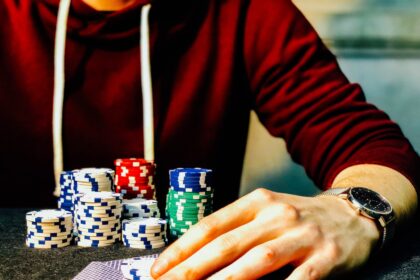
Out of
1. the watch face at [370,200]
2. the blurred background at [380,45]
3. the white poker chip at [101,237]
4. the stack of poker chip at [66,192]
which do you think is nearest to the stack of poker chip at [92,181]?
the stack of poker chip at [66,192]

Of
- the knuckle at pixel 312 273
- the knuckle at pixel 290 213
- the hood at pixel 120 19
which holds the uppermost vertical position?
the hood at pixel 120 19

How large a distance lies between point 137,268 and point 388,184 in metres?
0.65

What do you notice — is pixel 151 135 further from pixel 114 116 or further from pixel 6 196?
pixel 6 196

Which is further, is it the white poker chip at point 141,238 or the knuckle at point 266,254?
the white poker chip at point 141,238

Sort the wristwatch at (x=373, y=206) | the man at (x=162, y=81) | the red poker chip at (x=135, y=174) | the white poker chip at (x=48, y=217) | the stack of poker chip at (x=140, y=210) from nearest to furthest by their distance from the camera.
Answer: the wristwatch at (x=373, y=206) → the white poker chip at (x=48, y=217) → the stack of poker chip at (x=140, y=210) → the red poker chip at (x=135, y=174) → the man at (x=162, y=81)

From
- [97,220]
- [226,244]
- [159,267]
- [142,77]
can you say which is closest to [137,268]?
[159,267]

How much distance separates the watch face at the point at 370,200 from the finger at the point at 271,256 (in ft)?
0.68

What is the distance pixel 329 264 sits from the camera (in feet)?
3.76

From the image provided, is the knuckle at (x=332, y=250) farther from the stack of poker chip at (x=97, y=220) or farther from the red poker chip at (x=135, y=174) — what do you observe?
the red poker chip at (x=135, y=174)

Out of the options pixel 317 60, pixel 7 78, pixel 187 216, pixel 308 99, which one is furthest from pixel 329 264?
pixel 7 78

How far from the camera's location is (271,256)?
1105mm

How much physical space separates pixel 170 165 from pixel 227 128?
24 cm

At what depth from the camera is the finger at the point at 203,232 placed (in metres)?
1.10

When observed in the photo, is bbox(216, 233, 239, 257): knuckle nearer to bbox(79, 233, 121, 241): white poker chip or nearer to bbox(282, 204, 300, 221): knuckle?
bbox(282, 204, 300, 221): knuckle
